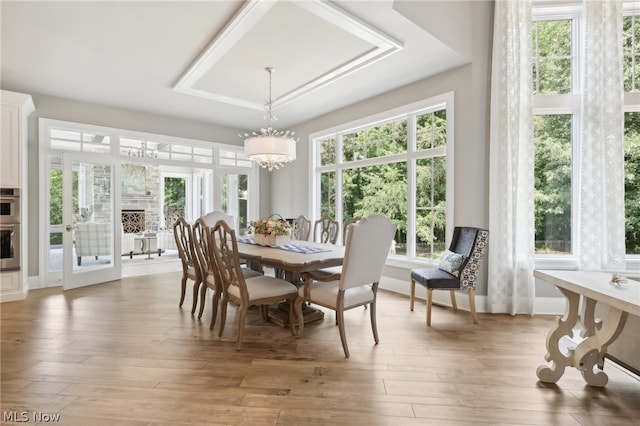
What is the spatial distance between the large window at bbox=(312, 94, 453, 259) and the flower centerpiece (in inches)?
51.3

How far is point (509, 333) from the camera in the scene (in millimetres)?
2879

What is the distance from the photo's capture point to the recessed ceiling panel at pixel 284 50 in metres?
2.71

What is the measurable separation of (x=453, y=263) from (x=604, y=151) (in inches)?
80.2

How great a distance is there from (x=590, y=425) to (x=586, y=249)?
234 centimetres

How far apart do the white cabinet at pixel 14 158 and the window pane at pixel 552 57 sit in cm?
637

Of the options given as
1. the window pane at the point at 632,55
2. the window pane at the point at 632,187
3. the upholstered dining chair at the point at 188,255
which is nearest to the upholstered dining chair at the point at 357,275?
the upholstered dining chair at the point at 188,255

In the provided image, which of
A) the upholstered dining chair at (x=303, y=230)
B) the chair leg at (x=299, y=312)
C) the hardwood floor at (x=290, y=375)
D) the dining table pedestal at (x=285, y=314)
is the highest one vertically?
the upholstered dining chair at (x=303, y=230)

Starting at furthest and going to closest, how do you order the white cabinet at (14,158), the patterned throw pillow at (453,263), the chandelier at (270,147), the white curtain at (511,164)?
the white cabinet at (14,158) → the chandelier at (270,147) → the white curtain at (511,164) → the patterned throw pillow at (453,263)

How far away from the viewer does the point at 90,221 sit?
15.7ft

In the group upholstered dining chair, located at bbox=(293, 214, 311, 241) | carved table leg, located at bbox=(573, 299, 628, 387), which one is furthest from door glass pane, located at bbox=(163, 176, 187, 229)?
carved table leg, located at bbox=(573, 299, 628, 387)

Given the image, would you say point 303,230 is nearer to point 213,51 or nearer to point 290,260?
point 290,260

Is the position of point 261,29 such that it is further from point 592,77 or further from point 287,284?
point 592,77

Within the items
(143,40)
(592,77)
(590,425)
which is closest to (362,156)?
(592,77)

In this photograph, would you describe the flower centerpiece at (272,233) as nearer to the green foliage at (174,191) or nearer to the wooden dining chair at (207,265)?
the wooden dining chair at (207,265)
